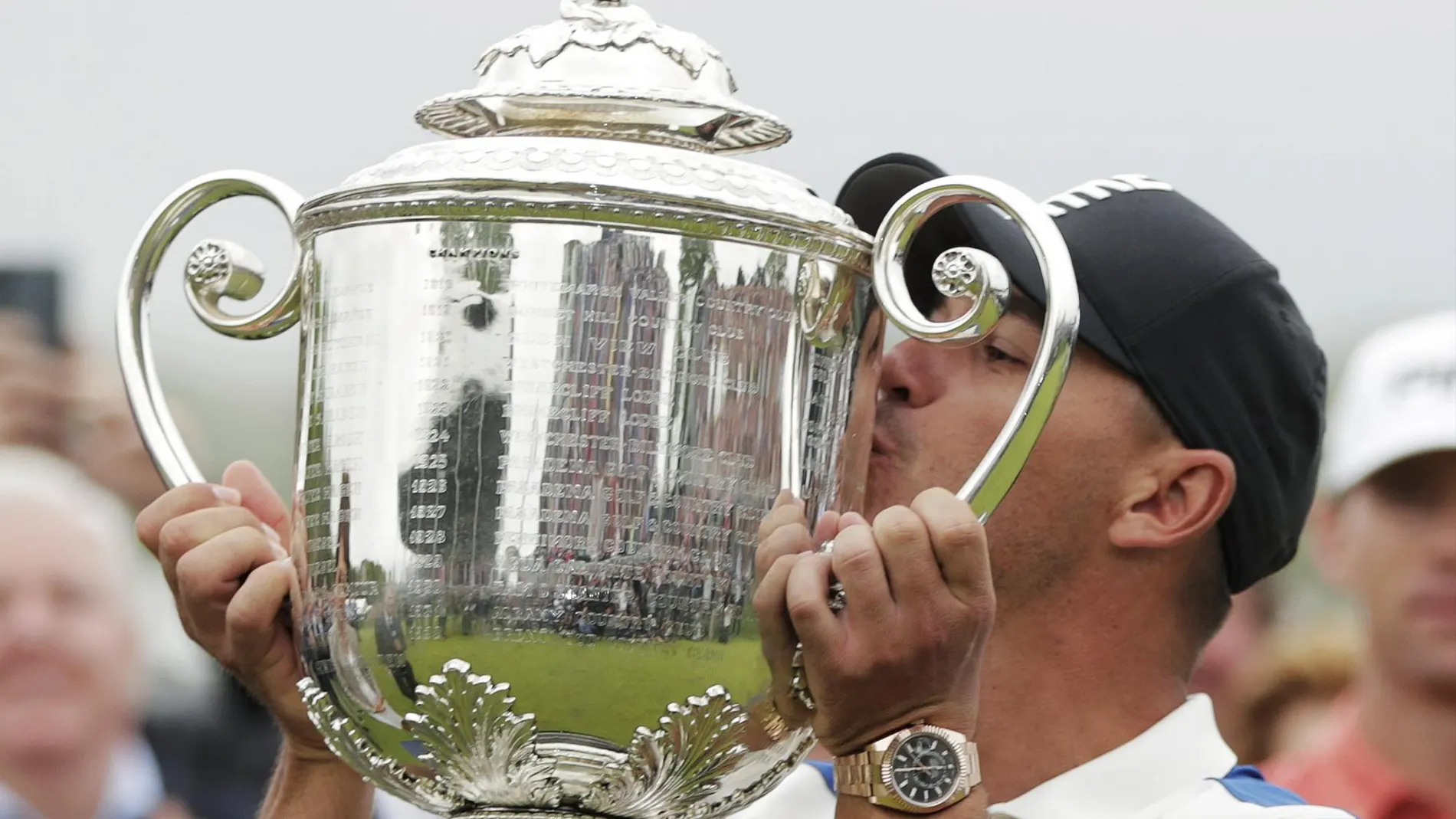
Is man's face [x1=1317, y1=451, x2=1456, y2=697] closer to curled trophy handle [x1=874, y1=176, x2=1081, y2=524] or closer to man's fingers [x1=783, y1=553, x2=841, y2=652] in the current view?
curled trophy handle [x1=874, y1=176, x2=1081, y2=524]

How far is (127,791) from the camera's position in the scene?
3.71 metres

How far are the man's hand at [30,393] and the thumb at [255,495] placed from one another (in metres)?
1.78

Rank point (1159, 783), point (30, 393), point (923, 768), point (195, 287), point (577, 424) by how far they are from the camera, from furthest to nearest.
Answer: point (30, 393)
point (1159, 783)
point (195, 287)
point (923, 768)
point (577, 424)

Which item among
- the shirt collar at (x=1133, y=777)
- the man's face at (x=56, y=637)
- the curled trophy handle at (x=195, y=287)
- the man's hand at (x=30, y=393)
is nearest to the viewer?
the curled trophy handle at (x=195, y=287)

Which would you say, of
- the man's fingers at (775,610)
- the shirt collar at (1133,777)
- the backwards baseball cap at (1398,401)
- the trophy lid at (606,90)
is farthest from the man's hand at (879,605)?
the backwards baseball cap at (1398,401)

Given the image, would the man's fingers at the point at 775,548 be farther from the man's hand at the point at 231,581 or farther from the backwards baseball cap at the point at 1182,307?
the backwards baseball cap at the point at 1182,307

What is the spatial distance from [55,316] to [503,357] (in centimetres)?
278

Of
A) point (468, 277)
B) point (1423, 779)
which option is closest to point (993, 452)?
point (468, 277)

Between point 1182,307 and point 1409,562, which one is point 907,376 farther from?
point 1409,562

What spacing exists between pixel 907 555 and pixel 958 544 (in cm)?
4

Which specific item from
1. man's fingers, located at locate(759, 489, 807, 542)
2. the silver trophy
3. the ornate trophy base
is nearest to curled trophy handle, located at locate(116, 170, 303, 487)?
the silver trophy

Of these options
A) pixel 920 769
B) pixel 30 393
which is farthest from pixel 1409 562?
pixel 30 393

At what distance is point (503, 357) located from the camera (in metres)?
1.88

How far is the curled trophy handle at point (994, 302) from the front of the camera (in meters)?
1.92
